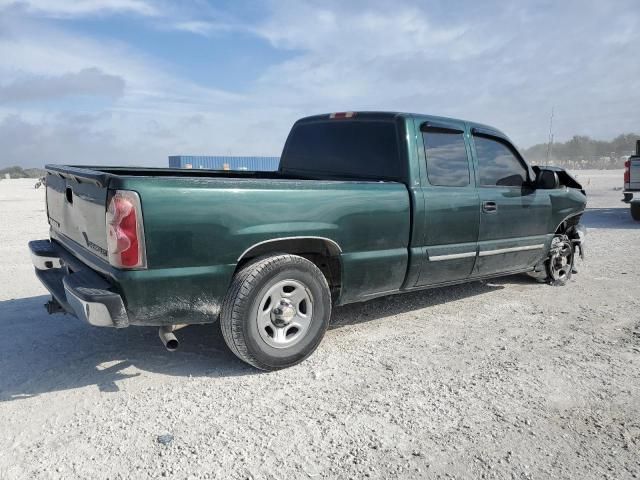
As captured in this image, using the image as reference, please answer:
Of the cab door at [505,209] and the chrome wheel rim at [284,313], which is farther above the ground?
the cab door at [505,209]

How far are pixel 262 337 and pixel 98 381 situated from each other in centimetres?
115

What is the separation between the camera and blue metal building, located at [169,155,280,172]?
4038cm

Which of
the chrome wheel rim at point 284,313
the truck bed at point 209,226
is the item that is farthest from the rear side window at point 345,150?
the chrome wheel rim at point 284,313

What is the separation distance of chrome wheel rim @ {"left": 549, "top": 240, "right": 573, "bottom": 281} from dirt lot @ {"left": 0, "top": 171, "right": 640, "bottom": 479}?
114cm

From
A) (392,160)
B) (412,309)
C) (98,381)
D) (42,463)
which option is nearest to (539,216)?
(412,309)

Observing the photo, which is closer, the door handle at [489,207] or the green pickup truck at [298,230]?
the green pickup truck at [298,230]

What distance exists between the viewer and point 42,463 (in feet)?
8.39

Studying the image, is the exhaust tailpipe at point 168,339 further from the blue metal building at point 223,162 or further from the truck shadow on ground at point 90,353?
the blue metal building at point 223,162

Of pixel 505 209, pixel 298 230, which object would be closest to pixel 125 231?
pixel 298 230

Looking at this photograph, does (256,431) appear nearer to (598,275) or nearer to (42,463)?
(42,463)

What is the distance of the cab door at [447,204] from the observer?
14.6 ft

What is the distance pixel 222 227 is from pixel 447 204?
7.10 feet

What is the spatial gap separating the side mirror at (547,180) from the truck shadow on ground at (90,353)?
6.72 ft

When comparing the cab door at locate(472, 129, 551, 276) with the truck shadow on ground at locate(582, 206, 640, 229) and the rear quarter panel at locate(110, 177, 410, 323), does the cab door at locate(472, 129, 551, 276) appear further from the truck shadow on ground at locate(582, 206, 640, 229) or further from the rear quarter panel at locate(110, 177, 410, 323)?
the truck shadow on ground at locate(582, 206, 640, 229)
